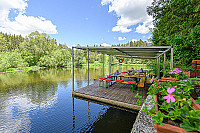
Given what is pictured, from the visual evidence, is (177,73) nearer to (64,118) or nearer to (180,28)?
(180,28)

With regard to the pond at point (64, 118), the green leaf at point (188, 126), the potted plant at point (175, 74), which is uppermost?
the potted plant at point (175, 74)

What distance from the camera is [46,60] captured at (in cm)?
2986

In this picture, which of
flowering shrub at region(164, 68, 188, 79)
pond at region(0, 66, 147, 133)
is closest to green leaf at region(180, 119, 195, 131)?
flowering shrub at region(164, 68, 188, 79)

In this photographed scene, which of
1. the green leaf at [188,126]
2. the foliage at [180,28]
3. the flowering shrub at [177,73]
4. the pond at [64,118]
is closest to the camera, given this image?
the green leaf at [188,126]

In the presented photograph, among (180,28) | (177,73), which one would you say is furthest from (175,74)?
(180,28)

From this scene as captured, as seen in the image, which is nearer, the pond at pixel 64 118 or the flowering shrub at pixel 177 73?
the flowering shrub at pixel 177 73

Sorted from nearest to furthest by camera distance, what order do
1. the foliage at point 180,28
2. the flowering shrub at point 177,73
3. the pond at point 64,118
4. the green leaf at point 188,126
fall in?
the green leaf at point 188,126 < the flowering shrub at point 177,73 < the pond at point 64,118 < the foliage at point 180,28

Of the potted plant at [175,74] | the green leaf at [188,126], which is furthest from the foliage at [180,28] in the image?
the green leaf at [188,126]

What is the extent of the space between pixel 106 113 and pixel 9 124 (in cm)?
384

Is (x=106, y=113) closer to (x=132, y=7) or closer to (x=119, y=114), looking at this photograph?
(x=119, y=114)

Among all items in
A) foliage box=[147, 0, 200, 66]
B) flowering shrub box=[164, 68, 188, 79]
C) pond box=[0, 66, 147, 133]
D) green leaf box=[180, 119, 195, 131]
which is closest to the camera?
green leaf box=[180, 119, 195, 131]

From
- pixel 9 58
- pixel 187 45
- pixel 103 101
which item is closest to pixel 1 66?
pixel 9 58

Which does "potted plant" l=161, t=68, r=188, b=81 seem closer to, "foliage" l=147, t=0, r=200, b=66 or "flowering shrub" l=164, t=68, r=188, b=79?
"flowering shrub" l=164, t=68, r=188, b=79

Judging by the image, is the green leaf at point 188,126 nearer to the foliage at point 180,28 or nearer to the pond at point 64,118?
the pond at point 64,118
